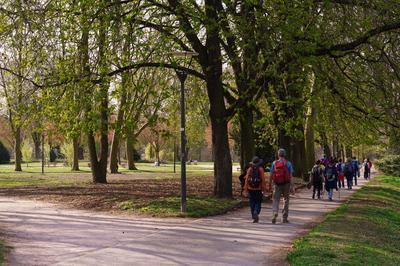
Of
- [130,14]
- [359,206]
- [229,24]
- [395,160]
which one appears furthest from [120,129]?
[395,160]

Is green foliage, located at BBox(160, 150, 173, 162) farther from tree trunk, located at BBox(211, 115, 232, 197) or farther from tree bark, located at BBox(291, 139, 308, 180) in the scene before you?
tree trunk, located at BBox(211, 115, 232, 197)

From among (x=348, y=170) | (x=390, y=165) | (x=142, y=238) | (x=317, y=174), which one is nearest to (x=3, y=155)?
(x=390, y=165)

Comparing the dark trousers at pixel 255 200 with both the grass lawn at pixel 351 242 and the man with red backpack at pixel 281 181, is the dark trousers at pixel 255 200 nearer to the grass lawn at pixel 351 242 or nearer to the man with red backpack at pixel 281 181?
the man with red backpack at pixel 281 181

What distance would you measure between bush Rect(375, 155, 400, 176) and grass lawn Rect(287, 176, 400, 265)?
122 ft

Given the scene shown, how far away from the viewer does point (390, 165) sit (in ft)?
178

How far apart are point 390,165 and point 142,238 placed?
47.3m

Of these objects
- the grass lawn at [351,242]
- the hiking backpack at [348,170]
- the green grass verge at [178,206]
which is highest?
the hiking backpack at [348,170]

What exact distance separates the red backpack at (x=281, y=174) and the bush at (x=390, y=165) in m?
40.7

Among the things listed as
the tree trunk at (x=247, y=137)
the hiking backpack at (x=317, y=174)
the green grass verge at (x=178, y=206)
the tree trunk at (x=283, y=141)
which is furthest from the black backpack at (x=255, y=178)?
the tree trunk at (x=283, y=141)

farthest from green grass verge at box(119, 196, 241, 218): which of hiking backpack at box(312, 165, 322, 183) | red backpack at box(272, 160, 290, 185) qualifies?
hiking backpack at box(312, 165, 322, 183)

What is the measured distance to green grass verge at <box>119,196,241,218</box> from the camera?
51.5 ft

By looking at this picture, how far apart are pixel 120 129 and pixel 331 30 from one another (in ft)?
24.4

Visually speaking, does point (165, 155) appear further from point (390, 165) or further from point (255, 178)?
point (255, 178)

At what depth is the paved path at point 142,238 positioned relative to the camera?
9.36 metres
